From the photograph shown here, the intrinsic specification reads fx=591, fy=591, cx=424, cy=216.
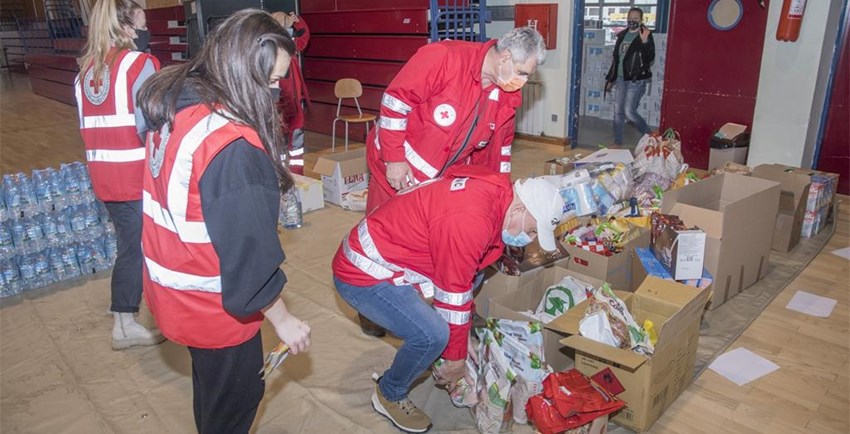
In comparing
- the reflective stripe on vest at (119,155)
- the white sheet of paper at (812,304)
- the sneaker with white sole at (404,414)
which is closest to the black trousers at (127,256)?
the reflective stripe on vest at (119,155)

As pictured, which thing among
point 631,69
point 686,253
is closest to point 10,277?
point 686,253

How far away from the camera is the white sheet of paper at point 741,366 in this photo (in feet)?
8.72

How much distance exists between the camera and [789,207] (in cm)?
392

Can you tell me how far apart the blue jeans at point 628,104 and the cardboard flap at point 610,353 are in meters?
5.03

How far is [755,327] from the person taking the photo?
10.1ft

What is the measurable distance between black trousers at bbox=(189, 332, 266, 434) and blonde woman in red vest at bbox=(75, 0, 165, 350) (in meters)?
1.21

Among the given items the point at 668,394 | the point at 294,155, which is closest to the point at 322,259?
the point at 294,155

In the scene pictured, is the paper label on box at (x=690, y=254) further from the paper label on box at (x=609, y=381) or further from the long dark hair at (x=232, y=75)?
the long dark hair at (x=232, y=75)

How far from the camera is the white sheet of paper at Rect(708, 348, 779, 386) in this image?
2.66 metres

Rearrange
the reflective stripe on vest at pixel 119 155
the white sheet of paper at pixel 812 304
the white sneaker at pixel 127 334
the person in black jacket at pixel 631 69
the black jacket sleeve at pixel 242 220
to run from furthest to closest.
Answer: the person in black jacket at pixel 631 69 → the white sheet of paper at pixel 812 304 → the white sneaker at pixel 127 334 → the reflective stripe on vest at pixel 119 155 → the black jacket sleeve at pixel 242 220

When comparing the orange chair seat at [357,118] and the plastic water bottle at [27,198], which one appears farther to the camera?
the orange chair seat at [357,118]

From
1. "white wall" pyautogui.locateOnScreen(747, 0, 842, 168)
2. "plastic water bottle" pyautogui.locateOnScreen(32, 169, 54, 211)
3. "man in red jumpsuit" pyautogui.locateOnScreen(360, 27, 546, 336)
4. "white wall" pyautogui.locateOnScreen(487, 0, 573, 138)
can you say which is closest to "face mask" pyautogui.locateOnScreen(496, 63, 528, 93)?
"man in red jumpsuit" pyautogui.locateOnScreen(360, 27, 546, 336)

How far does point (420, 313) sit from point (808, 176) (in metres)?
3.23

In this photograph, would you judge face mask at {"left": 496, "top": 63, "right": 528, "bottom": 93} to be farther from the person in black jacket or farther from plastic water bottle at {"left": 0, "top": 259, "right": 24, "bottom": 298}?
the person in black jacket
